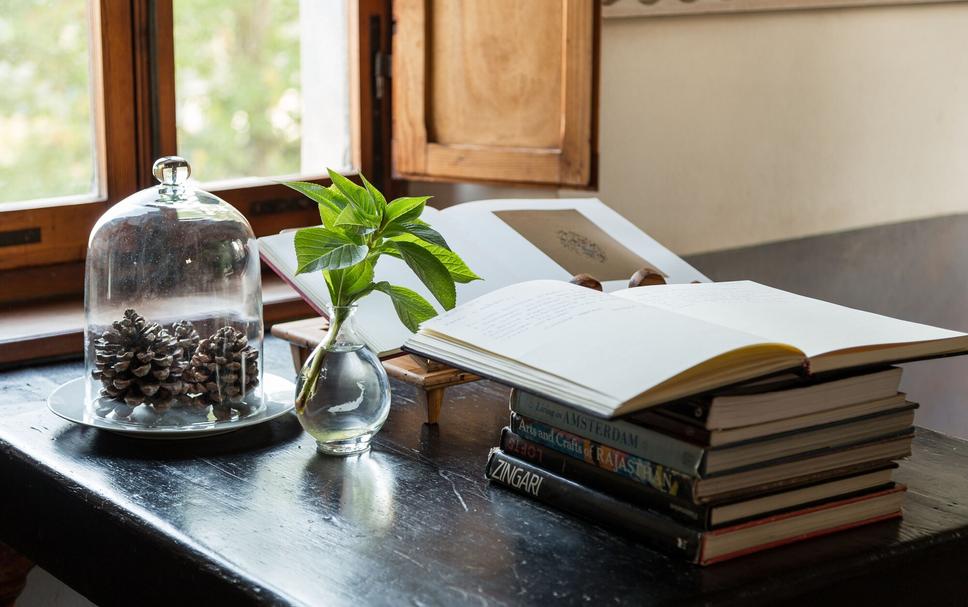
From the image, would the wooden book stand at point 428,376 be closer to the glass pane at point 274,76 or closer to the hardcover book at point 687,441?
the hardcover book at point 687,441

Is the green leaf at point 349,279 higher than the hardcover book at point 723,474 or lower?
higher

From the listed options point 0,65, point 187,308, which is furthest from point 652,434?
point 0,65

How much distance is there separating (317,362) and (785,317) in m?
0.40

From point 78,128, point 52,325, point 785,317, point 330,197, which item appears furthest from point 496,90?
point 785,317

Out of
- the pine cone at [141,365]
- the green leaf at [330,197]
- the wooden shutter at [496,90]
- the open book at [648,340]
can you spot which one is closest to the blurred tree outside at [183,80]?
the wooden shutter at [496,90]

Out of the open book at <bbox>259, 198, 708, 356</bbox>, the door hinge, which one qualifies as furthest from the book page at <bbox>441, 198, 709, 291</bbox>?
the door hinge

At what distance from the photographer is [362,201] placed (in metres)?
1.00

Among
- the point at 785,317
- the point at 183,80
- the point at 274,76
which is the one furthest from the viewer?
the point at 274,76

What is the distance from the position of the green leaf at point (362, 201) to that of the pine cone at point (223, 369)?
8.2 inches

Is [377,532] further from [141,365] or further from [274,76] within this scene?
[274,76]

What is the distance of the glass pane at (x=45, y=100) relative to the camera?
1.67m

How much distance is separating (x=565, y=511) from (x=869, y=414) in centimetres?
24

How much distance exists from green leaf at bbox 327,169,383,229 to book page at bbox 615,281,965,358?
0.22 meters

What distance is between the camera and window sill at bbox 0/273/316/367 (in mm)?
1396
